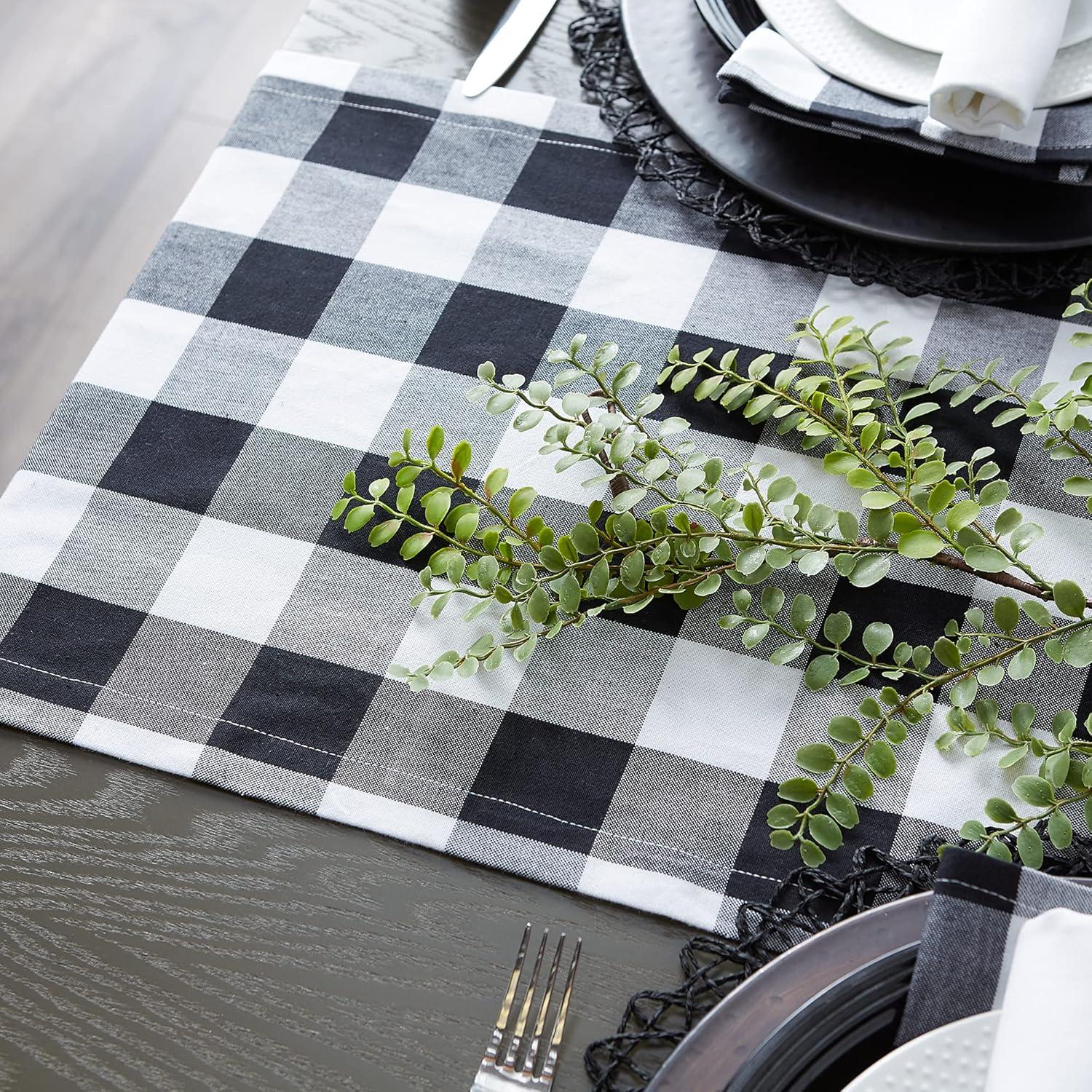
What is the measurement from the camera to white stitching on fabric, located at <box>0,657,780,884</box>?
0.66 m

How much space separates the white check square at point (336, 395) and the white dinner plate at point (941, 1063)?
555 millimetres

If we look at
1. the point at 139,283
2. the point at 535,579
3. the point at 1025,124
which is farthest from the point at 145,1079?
the point at 1025,124

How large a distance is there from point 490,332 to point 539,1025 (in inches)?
20.5

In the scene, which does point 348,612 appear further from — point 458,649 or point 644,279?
point 644,279

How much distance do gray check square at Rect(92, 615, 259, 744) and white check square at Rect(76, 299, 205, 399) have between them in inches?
8.6

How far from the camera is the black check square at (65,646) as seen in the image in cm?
74

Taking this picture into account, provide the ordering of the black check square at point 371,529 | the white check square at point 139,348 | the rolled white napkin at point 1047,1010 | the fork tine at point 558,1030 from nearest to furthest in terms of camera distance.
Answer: the rolled white napkin at point 1047,1010 → the fork tine at point 558,1030 → the black check square at point 371,529 → the white check square at point 139,348

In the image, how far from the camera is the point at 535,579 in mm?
680

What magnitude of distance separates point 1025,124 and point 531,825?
0.59 m

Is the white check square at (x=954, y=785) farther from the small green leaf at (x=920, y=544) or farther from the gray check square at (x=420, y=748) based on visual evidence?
the gray check square at (x=420, y=748)

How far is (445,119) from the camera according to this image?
1.01 meters

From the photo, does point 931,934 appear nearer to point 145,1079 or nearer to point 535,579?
point 535,579

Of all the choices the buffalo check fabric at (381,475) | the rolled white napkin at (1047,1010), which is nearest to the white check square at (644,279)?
the buffalo check fabric at (381,475)

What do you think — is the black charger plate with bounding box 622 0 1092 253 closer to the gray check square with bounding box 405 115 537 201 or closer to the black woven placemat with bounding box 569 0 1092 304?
Answer: the black woven placemat with bounding box 569 0 1092 304
